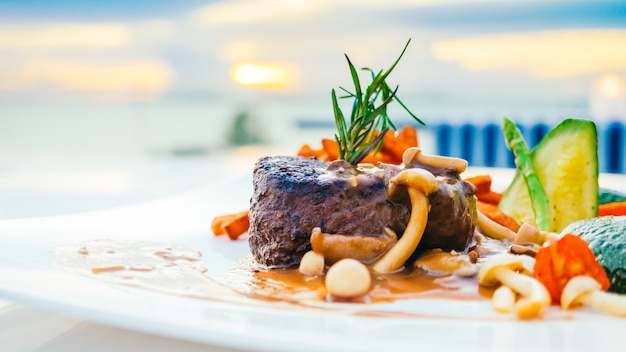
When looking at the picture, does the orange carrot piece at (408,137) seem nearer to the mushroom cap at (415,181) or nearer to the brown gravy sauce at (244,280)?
the mushroom cap at (415,181)

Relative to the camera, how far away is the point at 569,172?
3361 millimetres

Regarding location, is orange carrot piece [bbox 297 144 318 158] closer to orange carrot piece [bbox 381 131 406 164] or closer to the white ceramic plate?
orange carrot piece [bbox 381 131 406 164]

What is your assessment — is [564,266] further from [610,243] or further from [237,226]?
[237,226]

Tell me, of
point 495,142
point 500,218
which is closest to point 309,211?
point 500,218

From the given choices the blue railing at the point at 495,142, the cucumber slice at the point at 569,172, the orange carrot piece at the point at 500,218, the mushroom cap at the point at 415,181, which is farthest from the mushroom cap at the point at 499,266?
the blue railing at the point at 495,142

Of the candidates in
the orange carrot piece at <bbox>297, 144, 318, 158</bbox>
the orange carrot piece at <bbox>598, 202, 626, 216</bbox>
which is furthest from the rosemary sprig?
the orange carrot piece at <bbox>598, 202, 626, 216</bbox>

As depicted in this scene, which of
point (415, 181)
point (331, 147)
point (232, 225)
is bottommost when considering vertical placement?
point (232, 225)

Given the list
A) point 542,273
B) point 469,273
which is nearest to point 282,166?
point 469,273

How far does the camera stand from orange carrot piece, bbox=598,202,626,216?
3246mm

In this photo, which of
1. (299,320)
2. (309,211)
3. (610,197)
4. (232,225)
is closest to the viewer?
(299,320)

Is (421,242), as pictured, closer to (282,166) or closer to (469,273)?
(469,273)

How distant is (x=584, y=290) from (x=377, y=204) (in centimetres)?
77

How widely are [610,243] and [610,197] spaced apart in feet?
4.29

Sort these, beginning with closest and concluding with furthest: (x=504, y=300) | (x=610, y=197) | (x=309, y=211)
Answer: (x=504, y=300), (x=309, y=211), (x=610, y=197)
